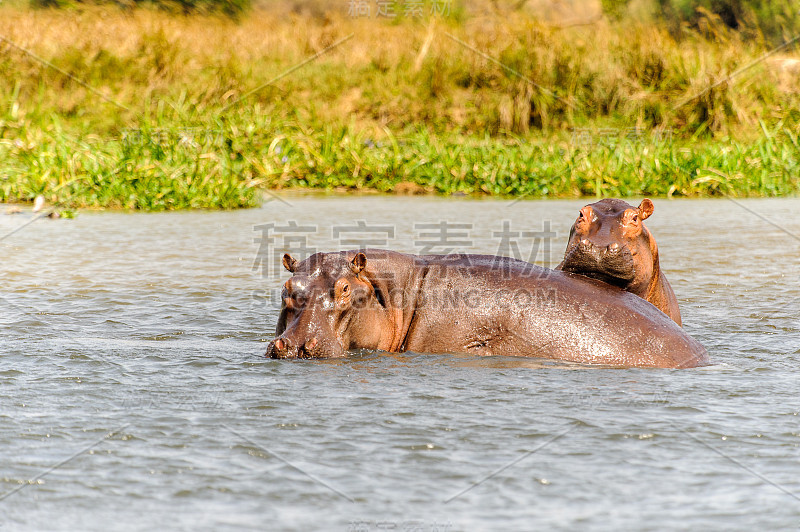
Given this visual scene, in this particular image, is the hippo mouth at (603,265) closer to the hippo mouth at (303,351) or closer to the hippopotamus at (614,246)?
the hippopotamus at (614,246)

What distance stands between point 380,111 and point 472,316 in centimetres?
1105

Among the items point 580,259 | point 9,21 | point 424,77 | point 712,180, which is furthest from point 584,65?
point 580,259

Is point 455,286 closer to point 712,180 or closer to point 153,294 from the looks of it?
point 153,294

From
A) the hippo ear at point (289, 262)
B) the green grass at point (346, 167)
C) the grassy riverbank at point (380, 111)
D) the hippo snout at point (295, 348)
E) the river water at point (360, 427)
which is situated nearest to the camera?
the river water at point (360, 427)

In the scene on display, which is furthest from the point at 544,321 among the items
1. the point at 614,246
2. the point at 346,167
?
the point at 346,167

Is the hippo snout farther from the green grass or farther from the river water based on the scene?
the green grass

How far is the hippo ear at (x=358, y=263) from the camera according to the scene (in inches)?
152

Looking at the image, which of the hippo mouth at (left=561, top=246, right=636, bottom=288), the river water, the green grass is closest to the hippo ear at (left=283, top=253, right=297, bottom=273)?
the river water

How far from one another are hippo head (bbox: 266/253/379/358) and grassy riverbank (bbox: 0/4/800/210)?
19.0 ft

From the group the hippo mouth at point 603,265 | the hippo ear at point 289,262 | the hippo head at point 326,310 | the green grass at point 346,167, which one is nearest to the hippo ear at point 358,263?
the hippo head at point 326,310

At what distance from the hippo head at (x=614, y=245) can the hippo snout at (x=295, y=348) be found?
110cm

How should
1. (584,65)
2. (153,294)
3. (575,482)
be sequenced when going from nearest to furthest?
(575,482)
(153,294)
(584,65)

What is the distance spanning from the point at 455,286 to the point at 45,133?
8.44 meters

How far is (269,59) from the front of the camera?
53.1 ft
